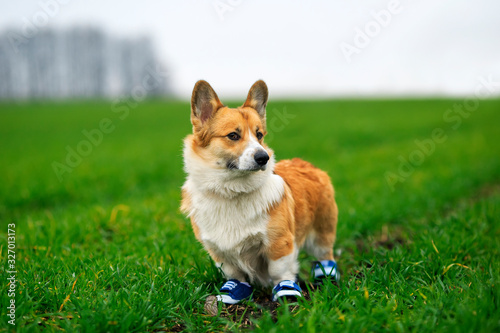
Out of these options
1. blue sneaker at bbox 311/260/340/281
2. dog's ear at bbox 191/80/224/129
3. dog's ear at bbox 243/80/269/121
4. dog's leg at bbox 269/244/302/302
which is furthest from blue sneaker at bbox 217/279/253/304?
dog's ear at bbox 243/80/269/121

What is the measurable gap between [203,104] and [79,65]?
51.4 m

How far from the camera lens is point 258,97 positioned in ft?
11.0

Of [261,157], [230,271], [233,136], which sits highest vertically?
[233,136]

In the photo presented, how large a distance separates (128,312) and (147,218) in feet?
8.86

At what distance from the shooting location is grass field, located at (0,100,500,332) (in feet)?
8.30

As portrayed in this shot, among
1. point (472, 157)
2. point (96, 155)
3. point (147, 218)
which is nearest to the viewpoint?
point (147, 218)

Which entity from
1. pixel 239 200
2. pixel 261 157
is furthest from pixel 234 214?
pixel 261 157

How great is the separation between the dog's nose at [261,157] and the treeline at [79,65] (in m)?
45.4

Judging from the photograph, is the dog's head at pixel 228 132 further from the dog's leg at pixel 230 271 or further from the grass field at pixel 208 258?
the grass field at pixel 208 258

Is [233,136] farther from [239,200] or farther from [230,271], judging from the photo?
[230,271]

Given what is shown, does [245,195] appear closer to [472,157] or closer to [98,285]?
[98,285]

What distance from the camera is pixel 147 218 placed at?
512cm

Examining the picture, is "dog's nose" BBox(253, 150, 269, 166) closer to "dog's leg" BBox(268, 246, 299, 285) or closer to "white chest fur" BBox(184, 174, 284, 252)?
"white chest fur" BBox(184, 174, 284, 252)

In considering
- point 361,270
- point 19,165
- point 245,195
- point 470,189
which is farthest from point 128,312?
point 19,165
